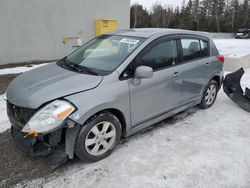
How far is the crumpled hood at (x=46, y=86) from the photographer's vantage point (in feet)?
8.01

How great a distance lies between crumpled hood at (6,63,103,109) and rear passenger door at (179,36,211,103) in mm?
1663

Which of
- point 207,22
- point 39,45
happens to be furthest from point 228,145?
point 207,22

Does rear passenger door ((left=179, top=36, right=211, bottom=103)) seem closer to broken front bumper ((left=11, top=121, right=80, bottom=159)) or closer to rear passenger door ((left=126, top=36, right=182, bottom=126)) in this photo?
rear passenger door ((left=126, top=36, right=182, bottom=126))

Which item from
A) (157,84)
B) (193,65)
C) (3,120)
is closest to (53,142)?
(157,84)

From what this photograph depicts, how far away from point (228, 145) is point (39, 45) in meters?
8.95

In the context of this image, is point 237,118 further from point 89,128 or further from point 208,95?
point 89,128

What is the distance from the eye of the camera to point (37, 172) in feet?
8.43

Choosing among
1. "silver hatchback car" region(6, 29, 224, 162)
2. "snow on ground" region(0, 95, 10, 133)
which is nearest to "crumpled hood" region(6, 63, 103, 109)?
"silver hatchback car" region(6, 29, 224, 162)

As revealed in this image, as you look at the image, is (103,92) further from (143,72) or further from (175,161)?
(175,161)

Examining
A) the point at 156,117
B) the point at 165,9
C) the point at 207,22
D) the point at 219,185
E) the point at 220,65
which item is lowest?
the point at 219,185

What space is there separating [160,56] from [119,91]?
979 mm

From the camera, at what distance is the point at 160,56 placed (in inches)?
131

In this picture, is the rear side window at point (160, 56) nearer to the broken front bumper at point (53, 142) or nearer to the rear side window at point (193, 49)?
the rear side window at point (193, 49)

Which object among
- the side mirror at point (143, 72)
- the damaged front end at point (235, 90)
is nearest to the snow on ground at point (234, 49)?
the damaged front end at point (235, 90)
